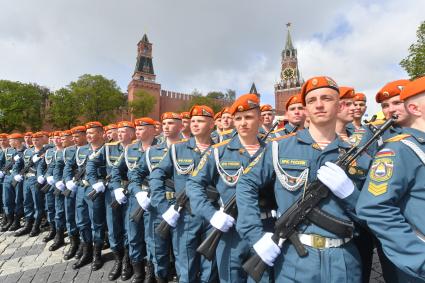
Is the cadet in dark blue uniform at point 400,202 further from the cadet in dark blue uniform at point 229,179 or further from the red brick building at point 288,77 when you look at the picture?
the red brick building at point 288,77

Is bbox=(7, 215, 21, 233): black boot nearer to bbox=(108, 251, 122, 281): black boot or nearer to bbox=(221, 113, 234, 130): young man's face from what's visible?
bbox=(108, 251, 122, 281): black boot

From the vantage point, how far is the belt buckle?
212cm

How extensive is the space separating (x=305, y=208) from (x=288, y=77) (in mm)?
100633

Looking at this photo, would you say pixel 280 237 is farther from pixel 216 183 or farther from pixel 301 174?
pixel 216 183

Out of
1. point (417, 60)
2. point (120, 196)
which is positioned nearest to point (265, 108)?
point (120, 196)

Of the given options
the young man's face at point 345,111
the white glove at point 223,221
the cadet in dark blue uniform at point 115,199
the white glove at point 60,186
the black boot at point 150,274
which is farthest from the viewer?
the white glove at point 60,186

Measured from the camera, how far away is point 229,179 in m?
3.03

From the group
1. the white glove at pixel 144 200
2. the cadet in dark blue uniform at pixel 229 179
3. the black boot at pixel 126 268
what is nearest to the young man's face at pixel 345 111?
the cadet in dark blue uniform at pixel 229 179

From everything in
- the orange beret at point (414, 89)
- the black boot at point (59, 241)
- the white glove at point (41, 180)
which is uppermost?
the orange beret at point (414, 89)

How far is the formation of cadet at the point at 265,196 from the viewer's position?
185 cm

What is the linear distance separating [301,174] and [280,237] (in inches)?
20.7

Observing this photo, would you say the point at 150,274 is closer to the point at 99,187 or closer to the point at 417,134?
the point at 99,187

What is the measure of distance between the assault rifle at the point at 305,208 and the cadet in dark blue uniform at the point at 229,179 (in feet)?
1.99

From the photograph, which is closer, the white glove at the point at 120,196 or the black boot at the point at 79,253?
the white glove at the point at 120,196
